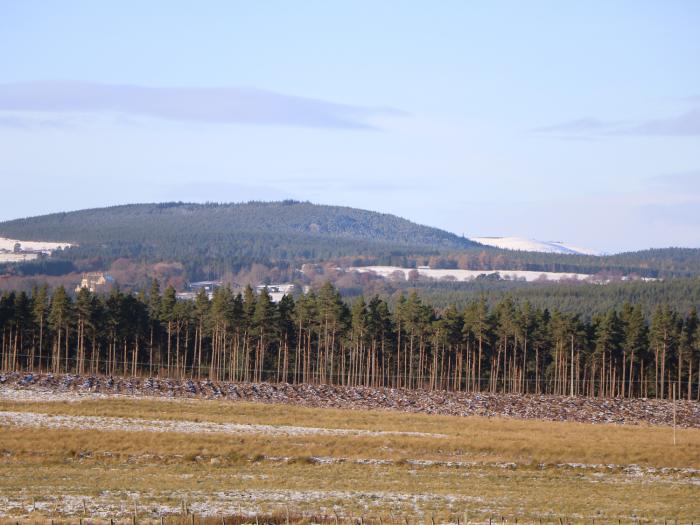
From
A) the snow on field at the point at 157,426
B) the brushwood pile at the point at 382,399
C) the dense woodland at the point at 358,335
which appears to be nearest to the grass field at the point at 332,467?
the snow on field at the point at 157,426

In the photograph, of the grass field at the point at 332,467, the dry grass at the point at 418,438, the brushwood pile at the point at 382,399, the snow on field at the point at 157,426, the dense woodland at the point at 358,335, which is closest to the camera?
the grass field at the point at 332,467

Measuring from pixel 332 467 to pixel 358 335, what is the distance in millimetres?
67773

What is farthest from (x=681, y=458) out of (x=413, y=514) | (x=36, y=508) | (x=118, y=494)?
(x=36, y=508)

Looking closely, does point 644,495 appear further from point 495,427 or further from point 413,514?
point 495,427

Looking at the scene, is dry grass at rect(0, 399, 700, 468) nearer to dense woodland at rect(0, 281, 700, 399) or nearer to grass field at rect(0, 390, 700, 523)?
grass field at rect(0, 390, 700, 523)

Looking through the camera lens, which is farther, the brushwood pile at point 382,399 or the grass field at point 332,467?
the brushwood pile at point 382,399

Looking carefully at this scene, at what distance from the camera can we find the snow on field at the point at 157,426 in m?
54.1

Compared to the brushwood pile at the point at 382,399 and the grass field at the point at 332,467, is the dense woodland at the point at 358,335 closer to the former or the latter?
the brushwood pile at the point at 382,399

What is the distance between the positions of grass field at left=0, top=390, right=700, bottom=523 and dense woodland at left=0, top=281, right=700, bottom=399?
38536 millimetres

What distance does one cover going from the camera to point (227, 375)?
128 m

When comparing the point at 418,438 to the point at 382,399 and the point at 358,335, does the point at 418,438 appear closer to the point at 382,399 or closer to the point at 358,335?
the point at 382,399

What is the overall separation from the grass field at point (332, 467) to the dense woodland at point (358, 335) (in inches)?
1517

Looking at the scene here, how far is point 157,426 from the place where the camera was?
2210 inches

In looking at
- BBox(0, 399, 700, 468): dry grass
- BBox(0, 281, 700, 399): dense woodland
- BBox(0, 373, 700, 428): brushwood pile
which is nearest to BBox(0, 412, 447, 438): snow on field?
BBox(0, 399, 700, 468): dry grass
